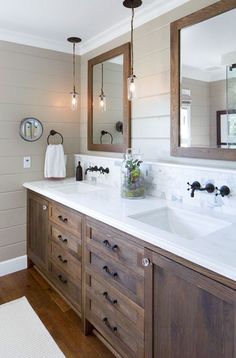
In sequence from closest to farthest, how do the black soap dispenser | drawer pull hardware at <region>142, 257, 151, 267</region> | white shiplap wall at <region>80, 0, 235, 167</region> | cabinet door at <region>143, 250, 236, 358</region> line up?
cabinet door at <region>143, 250, 236, 358</region>, drawer pull hardware at <region>142, 257, 151, 267</region>, white shiplap wall at <region>80, 0, 235, 167</region>, the black soap dispenser

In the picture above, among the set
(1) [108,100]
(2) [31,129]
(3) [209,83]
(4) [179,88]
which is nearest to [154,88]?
(4) [179,88]

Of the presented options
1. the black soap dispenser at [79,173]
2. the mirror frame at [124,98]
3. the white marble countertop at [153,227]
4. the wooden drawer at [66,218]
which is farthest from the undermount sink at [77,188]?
the mirror frame at [124,98]

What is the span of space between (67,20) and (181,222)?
187 cm

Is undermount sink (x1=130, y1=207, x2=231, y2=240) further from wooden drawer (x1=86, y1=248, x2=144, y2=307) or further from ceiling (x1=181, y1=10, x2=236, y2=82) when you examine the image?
ceiling (x1=181, y1=10, x2=236, y2=82)

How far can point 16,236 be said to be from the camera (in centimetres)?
277

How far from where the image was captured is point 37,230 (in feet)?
8.51

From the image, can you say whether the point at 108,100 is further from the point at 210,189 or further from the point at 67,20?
the point at 210,189

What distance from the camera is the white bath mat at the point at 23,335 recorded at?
5.63 feet

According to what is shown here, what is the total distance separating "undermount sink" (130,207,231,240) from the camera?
1520 mm

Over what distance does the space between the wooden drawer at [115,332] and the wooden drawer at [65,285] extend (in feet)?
0.48

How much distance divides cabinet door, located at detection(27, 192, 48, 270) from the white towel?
11.3 inches

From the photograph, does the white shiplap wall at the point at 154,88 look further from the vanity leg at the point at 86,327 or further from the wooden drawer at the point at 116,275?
the vanity leg at the point at 86,327

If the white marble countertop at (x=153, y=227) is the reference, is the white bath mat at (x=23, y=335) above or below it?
below

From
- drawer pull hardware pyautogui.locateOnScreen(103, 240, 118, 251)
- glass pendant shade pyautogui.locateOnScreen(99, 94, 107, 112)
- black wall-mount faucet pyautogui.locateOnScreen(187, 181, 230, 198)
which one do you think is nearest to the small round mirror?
glass pendant shade pyautogui.locateOnScreen(99, 94, 107, 112)
